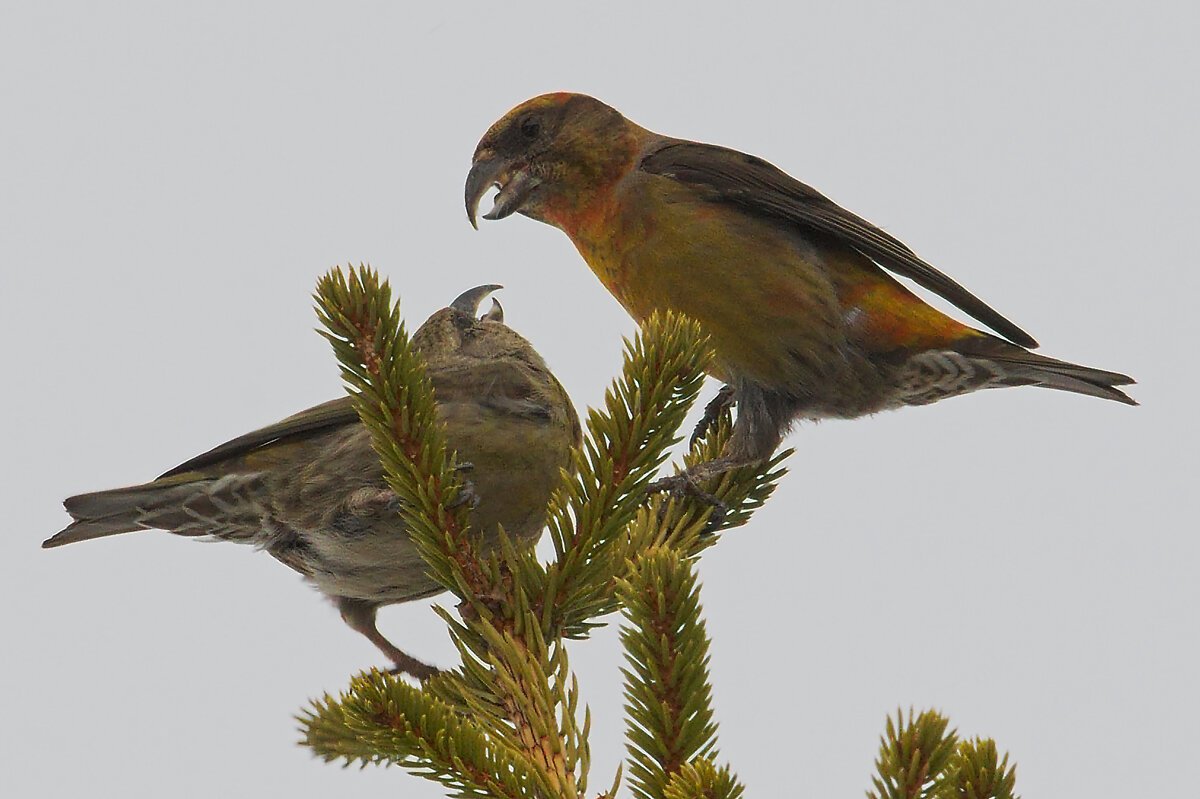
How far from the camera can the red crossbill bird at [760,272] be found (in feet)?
13.4

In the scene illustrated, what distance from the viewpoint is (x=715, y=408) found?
4.21 metres

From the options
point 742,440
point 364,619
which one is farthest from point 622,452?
point 364,619

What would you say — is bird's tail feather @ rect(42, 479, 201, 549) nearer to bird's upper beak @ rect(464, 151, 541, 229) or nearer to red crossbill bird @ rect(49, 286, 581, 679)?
red crossbill bird @ rect(49, 286, 581, 679)

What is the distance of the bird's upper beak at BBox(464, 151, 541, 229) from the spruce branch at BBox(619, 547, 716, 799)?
2829mm

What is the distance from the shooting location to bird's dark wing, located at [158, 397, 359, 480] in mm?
3061

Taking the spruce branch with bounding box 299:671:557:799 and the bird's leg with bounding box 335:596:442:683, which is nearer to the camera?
the spruce branch with bounding box 299:671:557:799

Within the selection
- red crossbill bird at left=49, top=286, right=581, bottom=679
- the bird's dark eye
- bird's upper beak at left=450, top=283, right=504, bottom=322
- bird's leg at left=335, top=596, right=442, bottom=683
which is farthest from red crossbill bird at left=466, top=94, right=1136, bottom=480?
bird's leg at left=335, top=596, right=442, bottom=683

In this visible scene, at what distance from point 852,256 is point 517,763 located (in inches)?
120

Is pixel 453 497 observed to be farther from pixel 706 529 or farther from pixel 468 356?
pixel 468 356

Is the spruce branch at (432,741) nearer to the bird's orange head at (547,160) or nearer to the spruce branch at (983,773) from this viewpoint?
the spruce branch at (983,773)

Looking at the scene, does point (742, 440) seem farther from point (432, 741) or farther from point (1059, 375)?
point (432, 741)

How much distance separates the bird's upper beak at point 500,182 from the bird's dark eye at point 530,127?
12 cm

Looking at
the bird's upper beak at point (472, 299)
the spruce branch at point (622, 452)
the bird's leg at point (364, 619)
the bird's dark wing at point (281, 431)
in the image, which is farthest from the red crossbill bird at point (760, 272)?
the spruce branch at point (622, 452)

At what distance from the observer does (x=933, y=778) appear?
1.68 meters
